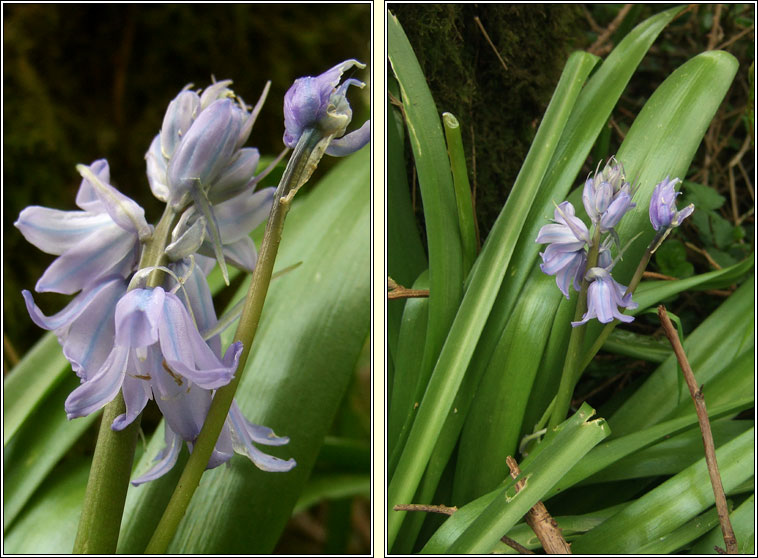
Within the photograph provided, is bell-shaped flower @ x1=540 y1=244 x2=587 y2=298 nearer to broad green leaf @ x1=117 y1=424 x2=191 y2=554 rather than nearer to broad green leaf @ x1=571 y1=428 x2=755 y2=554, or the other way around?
broad green leaf @ x1=571 y1=428 x2=755 y2=554

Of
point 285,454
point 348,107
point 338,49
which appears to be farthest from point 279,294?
point 338,49

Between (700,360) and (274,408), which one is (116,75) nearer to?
(274,408)

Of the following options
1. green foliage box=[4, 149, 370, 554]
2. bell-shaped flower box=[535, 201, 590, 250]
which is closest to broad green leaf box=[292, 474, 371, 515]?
green foliage box=[4, 149, 370, 554]

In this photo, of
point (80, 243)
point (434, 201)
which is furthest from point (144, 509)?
point (434, 201)

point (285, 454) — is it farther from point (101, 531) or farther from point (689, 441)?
point (689, 441)

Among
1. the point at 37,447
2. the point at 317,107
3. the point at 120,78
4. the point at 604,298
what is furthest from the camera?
the point at 120,78

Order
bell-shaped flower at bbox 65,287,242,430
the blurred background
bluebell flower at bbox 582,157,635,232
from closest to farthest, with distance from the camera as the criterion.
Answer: bell-shaped flower at bbox 65,287,242,430, bluebell flower at bbox 582,157,635,232, the blurred background
